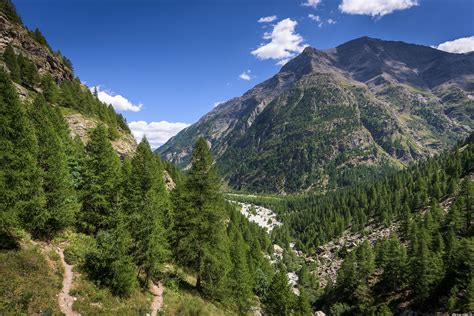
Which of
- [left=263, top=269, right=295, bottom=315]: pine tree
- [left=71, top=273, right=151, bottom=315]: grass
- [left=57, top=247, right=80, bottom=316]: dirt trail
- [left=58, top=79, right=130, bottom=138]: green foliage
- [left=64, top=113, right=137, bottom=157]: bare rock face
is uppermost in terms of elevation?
[left=58, top=79, right=130, bottom=138]: green foliage

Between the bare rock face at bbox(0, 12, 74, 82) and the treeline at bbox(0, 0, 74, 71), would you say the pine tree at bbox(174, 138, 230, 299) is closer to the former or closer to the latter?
the bare rock face at bbox(0, 12, 74, 82)

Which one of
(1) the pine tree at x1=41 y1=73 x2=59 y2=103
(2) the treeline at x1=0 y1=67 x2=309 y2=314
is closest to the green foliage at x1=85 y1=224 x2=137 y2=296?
(2) the treeline at x1=0 y1=67 x2=309 y2=314

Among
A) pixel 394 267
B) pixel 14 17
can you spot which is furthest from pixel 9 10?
pixel 394 267

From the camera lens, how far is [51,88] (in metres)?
71.9

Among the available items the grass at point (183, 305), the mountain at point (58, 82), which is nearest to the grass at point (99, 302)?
the grass at point (183, 305)

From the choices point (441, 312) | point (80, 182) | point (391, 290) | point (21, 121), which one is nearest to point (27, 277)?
point (21, 121)

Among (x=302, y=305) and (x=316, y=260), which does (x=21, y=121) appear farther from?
(x=316, y=260)

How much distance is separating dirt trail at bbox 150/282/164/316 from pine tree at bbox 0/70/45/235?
11.6 metres

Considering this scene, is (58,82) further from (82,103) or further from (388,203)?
(388,203)

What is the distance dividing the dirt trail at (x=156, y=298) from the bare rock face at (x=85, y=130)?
4022cm

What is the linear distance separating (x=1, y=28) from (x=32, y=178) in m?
82.8

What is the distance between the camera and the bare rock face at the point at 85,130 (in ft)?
215

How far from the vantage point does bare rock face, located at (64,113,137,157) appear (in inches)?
2576

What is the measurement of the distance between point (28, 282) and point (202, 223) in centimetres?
1563
